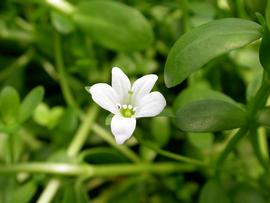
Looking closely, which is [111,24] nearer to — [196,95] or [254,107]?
[196,95]

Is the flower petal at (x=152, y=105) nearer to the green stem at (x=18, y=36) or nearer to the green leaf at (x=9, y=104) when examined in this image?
the green leaf at (x=9, y=104)

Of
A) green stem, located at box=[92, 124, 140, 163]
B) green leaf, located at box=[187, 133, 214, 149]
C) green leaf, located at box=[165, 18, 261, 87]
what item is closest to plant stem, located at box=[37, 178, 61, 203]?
green stem, located at box=[92, 124, 140, 163]

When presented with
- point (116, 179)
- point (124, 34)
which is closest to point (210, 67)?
point (124, 34)

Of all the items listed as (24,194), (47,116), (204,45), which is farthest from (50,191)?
(204,45)

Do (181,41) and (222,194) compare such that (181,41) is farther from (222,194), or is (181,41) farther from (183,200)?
(183,200)

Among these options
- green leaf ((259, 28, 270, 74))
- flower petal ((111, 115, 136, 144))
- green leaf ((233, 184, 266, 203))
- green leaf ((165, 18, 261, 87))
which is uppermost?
green leaf ((165, 18, 261, 87))

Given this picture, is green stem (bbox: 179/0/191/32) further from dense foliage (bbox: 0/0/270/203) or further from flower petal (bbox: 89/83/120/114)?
flower petal (bbox: 89/83/120/114)
